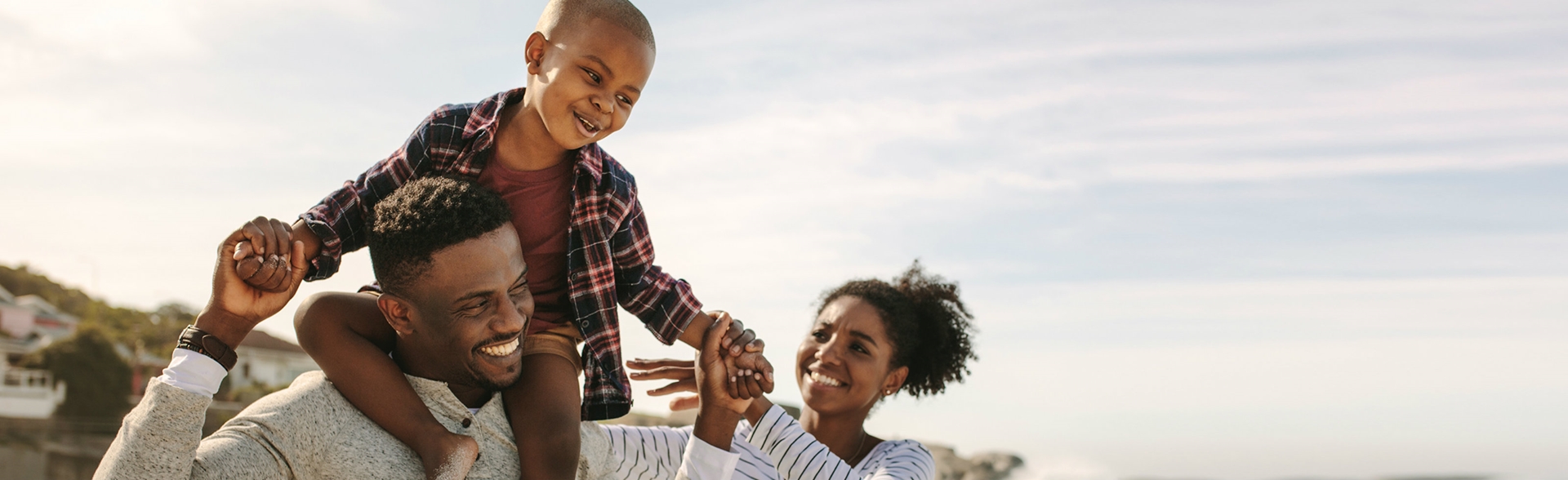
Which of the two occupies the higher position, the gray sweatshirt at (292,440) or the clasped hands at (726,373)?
the clasped hands at (726,373)

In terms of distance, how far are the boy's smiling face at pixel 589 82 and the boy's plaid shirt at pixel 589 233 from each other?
12 centimetres

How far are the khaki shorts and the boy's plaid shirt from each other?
48 millimetres

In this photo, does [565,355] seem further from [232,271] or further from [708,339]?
[232,271]

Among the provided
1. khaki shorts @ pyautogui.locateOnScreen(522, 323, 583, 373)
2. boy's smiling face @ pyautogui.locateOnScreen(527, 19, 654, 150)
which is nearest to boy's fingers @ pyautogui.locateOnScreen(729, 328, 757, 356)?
khaki shorts @ pyautogui.locateOnScreen(522, 323, 583, 373)

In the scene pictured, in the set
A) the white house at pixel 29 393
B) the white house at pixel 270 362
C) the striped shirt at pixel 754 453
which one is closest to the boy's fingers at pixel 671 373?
the striped shirt at pixel 754 453

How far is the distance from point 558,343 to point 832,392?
1.93 metres

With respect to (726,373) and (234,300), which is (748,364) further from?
(234,300)

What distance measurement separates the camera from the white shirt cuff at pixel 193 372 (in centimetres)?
222

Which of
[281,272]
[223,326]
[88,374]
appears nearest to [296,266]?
[281,272]

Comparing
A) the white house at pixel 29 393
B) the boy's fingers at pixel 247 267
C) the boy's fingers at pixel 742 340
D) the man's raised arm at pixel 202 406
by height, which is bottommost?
the man's raised arm at pixel 202 406

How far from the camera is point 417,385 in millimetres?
2709

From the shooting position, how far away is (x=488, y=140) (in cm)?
288

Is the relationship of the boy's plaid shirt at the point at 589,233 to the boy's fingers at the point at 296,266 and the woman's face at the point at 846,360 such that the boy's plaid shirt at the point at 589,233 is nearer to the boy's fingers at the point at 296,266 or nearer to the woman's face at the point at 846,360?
the boy's fingers at the point at 296,266

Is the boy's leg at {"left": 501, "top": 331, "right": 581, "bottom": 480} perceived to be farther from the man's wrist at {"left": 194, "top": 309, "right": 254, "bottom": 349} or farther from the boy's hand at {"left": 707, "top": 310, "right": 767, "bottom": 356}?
the man's wrist at {"left": 194, "top": 309, "right": 254, "bottom": 349}
